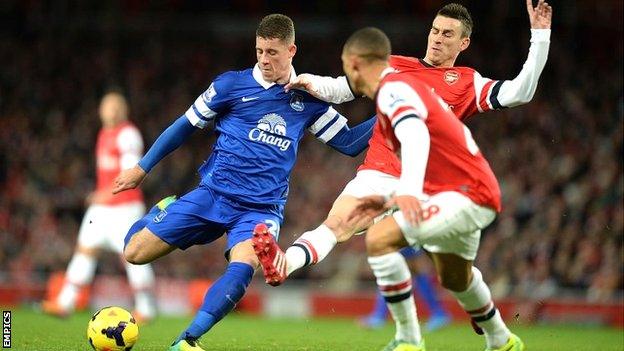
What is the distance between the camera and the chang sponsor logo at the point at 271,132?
7.12m

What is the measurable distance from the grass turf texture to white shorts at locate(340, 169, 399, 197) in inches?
53.9

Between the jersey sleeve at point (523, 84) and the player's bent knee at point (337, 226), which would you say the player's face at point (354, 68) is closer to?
the player's bent knee at point (337, 226)

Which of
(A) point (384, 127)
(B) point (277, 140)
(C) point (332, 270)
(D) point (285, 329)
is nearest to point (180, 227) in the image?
(B) point (277, 140)

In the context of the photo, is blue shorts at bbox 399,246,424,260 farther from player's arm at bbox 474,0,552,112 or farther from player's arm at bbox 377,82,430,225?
player's arm at bbox 377,82,430,225

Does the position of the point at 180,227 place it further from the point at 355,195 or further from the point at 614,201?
the point at 614,201

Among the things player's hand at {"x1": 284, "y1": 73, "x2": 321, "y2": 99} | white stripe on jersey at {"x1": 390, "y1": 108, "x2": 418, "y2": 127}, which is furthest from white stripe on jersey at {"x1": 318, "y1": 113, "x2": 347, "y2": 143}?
white stripe on jersey at {"x1": 390, "y1": 108, "x2": 418, "y2": 127}

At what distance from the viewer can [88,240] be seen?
1120 cm

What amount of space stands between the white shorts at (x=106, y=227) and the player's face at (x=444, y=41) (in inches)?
192

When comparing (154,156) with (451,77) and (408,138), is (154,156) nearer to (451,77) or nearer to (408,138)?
(451,77)

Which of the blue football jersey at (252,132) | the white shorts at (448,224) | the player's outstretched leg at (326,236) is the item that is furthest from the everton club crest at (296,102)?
the white shorts at (448,224)

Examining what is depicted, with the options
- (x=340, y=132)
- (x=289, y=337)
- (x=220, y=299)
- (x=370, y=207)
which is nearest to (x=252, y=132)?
(x=340, y=132)

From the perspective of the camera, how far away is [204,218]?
7.02 meters

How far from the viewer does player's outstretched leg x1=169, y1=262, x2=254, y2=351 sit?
20.7ft

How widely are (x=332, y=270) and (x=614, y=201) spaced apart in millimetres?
4447
